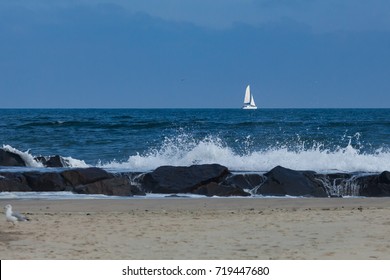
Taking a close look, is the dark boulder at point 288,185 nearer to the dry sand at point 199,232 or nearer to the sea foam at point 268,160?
the dry sand at point 199,232

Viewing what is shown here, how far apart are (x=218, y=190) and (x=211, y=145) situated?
824cm

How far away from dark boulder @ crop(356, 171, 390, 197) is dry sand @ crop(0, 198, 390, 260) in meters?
2.95

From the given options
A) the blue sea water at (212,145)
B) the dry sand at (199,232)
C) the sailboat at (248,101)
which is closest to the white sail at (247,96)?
the sailboat at (248,101)

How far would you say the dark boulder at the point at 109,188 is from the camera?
52.3 ft

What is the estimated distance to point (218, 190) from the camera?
16.1m

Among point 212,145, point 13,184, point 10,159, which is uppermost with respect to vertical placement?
point 212,145

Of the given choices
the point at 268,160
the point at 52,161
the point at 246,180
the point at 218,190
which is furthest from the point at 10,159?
the point at 218,190

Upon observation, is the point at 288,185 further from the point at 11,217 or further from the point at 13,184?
the point at 11,217

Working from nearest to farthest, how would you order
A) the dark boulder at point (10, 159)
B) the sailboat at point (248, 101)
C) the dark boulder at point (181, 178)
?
1. the dark boulder at point (181, 178)
2. the dark boulder at point (10, 159)
3. the sailboat at point (248, 101)

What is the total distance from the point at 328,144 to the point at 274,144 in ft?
8.02

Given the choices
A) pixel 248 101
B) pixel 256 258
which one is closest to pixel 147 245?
pixel 256 258

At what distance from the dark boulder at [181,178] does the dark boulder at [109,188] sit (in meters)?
0.67

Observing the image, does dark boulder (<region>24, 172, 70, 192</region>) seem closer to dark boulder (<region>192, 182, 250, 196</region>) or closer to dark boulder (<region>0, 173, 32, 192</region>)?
dark boulder (<region>0, 173, 32, 192</region>)

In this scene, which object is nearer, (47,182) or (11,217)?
(11,217)
